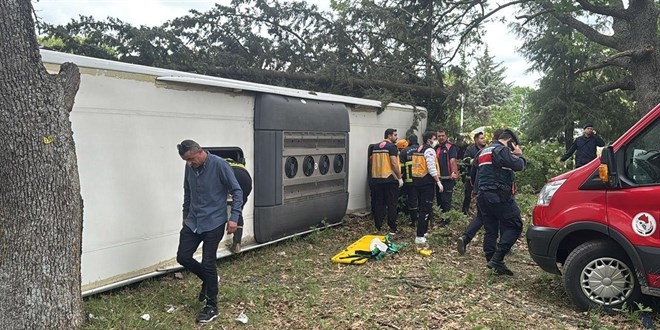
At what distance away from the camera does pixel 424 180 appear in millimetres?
8391

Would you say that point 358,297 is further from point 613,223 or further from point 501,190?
point 613,223

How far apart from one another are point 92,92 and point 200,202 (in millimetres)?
1529

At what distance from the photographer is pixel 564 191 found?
5309 millimetres

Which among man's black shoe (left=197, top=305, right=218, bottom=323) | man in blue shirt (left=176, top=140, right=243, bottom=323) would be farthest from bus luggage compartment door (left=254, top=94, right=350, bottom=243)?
man's black shoe (left=197, top=305, right=218, bottom=323)

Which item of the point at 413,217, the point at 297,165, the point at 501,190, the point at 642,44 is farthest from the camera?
the point at 642,44

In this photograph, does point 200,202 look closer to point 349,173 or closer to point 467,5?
point 349,173

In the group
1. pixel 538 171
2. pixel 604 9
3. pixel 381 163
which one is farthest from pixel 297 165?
pixel 538 171

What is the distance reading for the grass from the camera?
485cm

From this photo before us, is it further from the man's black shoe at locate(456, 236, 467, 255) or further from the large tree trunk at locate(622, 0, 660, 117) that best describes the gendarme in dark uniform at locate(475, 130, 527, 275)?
the large tree trunk at locate(622, 0, 660, 117)

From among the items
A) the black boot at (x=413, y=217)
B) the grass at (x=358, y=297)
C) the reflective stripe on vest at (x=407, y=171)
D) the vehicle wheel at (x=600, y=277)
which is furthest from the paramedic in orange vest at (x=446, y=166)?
the vehicle wheel at (x=600, y=277)

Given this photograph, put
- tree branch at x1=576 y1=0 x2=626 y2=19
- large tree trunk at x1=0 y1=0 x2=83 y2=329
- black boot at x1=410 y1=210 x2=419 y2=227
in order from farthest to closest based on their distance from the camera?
tree branch at x1=576 y1=0 x2=626 y2=19
black boot at x1=410 y1=210 x2=419 y2=227
large tree trunk at x1=0 y1=0 x2=83 y2=329

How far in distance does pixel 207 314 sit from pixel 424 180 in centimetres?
454

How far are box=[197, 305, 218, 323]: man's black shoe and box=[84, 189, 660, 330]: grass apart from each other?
0.06m

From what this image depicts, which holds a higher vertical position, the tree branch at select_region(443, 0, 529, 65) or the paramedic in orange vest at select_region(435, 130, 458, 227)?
the tree branch at select_region(443, 0, 529, 65)
